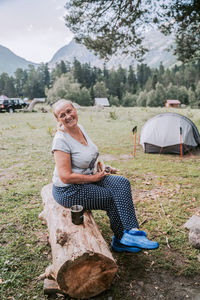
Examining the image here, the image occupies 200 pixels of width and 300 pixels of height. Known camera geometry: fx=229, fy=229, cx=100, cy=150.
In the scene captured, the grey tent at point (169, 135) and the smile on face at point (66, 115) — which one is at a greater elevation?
the smile on face at point (66, 115)

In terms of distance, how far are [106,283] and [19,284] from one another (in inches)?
38.0

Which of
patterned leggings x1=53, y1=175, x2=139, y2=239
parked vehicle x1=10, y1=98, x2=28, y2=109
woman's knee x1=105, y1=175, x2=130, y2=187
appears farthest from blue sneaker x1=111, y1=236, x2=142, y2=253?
parked vehicle x1=10, y1=98, x2=28, y2=109

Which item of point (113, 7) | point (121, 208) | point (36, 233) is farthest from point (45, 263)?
point (113, 7)

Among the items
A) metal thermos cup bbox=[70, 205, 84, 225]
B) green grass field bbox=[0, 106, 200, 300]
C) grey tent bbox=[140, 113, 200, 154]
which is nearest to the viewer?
metal thermos cup bbox=[70, 205, 84, 225]

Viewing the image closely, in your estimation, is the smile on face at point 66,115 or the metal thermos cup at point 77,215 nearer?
the metal thermos cup at point 77,215

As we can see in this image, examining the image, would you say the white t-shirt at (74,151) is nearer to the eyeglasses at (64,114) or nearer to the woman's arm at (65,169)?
the woman's arm at (65,169)

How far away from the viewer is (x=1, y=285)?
2471mm

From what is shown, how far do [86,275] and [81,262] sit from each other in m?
0.19

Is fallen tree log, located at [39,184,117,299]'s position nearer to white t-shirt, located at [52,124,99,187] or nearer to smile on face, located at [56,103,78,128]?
white t-shirt, located at [52,124,99,187]

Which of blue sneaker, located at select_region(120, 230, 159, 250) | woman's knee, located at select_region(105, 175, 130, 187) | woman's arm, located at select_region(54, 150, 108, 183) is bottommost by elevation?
blue sneaker, located at select_region(120, 230, 159, 250)

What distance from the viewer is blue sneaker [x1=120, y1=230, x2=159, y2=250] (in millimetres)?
2531

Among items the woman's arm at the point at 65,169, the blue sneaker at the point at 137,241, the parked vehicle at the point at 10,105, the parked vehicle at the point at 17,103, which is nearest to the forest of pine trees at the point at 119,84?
the parked vehicle at the point at 17,103

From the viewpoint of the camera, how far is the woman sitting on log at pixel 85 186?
2676 millimetres

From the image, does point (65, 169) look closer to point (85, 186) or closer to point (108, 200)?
point (85, 186)
